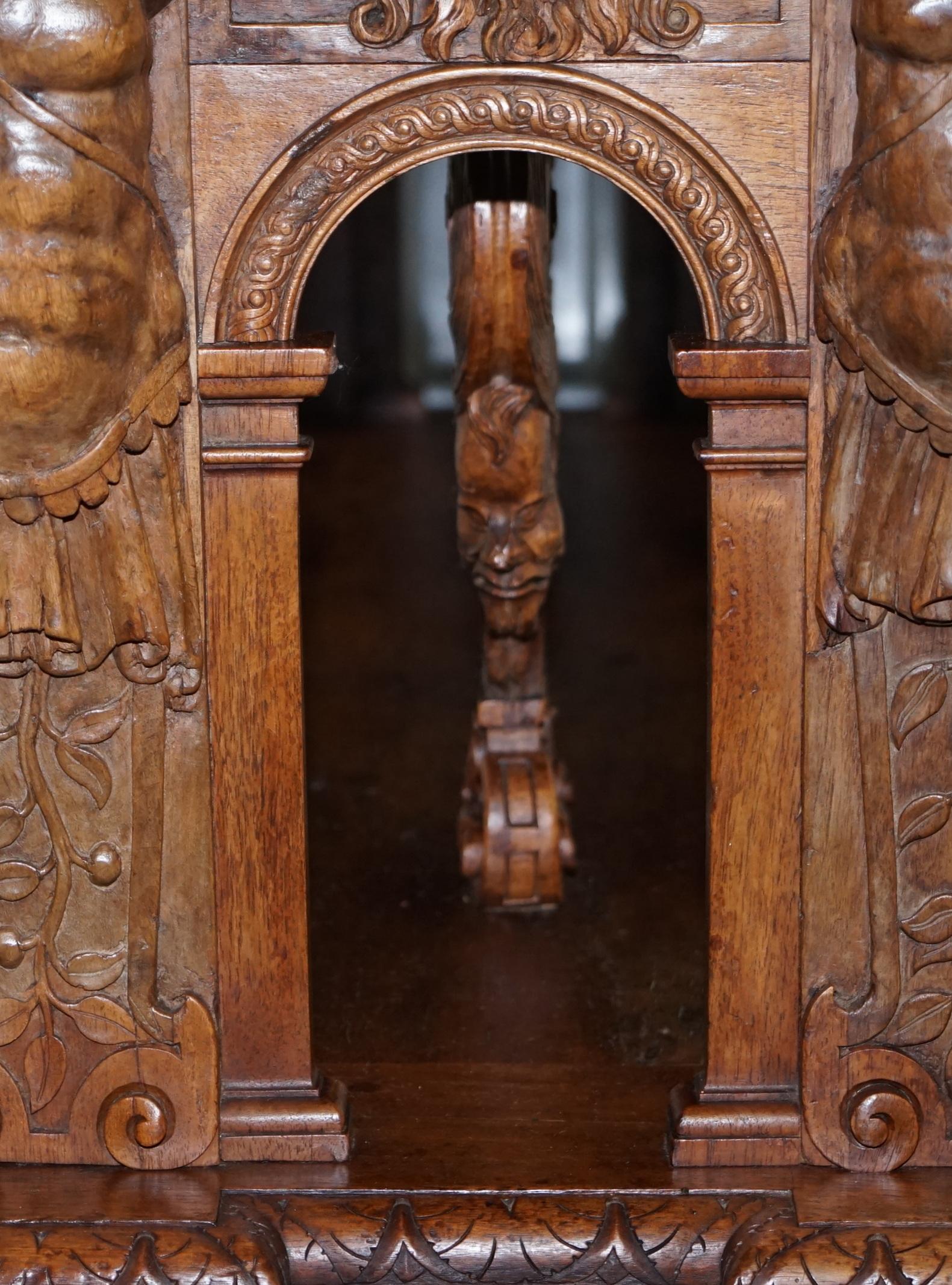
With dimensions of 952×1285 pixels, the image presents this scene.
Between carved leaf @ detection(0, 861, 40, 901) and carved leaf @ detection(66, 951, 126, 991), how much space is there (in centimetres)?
7

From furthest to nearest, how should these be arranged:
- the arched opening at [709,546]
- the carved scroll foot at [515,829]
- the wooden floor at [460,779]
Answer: the carved scroll foot at [515,829] < the wooden floor at [460,779] < the arched opening at [709,546]

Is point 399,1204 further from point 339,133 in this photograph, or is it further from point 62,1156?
point 339,133

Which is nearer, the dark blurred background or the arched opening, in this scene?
the arched opening

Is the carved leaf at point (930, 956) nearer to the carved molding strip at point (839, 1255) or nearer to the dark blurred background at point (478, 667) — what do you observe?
the carved molding strip at point (839, 1255)

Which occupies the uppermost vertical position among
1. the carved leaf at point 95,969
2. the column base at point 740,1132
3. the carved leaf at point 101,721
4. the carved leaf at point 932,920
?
the carved leaf at point 101,721

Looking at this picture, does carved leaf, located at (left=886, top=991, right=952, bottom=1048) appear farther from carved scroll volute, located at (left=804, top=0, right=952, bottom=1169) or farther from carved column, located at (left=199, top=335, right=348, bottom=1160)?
carved column, located at (left=199, top=335, right=348, bottom=1160)

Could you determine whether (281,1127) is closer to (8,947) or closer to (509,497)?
(8,947)

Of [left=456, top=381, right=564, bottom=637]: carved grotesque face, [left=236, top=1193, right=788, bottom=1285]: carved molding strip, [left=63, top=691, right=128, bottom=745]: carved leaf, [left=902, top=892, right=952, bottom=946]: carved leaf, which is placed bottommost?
[left=236, top=1193, right=788, bottom=1285]: carved molding strip

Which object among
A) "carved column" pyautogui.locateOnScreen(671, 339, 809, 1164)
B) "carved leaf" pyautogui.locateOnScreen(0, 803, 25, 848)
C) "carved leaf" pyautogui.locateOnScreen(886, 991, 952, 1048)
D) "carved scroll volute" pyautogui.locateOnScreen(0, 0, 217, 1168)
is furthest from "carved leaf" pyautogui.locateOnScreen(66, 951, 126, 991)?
"carved leaf" pyautogui.locateOnScreen(886, 991, 952, 1048)

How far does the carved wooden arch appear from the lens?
138 centimetres

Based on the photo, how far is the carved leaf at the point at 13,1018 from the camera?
1528mm

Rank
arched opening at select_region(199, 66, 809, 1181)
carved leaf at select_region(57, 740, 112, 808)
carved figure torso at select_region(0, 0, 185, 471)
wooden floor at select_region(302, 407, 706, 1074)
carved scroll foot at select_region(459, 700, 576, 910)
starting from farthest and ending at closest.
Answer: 1. carved scroll foot at select_region(459, 700, 576, 910)
2. wooden floor at select_region(302, 407, 706, 1074)
3. carved leaf at select_region(57, 740, 112, 808)
4. arched opening at select_region(199, 66, 809, 1181)
5. carved figure torso at select_region(0, 0, 185, 471)

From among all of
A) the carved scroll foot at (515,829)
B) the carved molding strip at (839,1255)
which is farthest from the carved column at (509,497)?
the carved molding strip at (839,1255)

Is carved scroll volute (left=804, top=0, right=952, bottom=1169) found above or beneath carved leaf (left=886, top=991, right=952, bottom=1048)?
above
